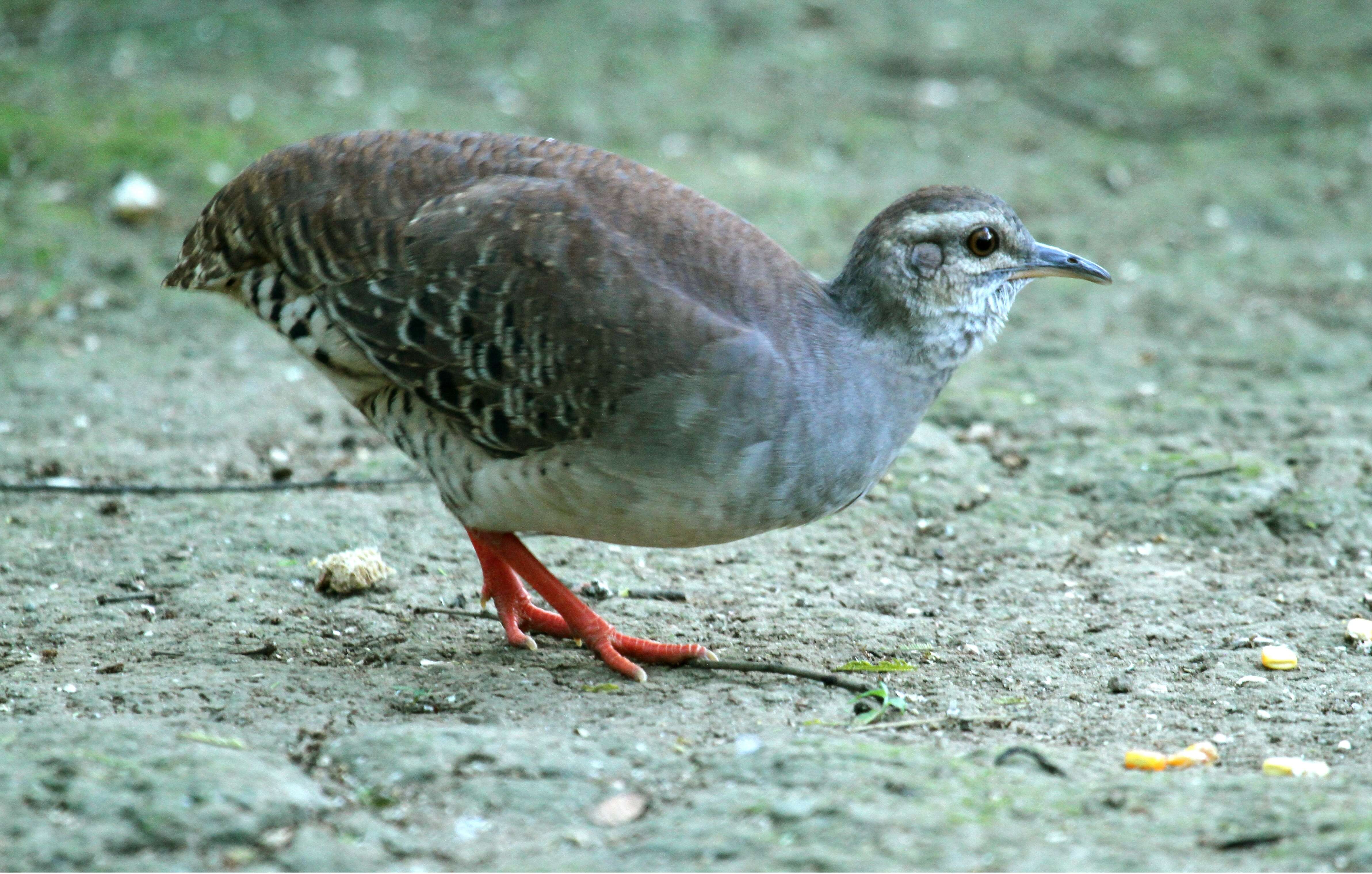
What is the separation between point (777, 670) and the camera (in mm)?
4051

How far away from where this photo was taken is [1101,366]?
6.74 m

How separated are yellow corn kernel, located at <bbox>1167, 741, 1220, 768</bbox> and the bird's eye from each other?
4.88 feet

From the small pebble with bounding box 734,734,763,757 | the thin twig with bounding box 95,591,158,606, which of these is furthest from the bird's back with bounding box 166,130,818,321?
the small pebble with bounding box 734,734,763,757

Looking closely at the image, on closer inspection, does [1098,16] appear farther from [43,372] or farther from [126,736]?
[126,736]

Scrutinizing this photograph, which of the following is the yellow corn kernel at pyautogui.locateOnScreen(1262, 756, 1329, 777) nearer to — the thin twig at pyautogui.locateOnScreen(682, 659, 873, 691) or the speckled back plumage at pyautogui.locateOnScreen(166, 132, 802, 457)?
the thin twig at pyautogui.locateOnScreen(682, 659, 873, 691)

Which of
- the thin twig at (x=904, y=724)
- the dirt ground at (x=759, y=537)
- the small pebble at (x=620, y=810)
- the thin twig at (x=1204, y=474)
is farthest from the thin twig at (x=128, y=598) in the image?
the thin twig at (x=1204, y=474)

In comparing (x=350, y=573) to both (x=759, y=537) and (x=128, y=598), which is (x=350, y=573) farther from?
(x=759, y=537)

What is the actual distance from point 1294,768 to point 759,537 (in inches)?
88.8

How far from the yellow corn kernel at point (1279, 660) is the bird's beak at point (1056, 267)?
4.02ft

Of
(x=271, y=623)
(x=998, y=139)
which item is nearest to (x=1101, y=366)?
(x=998, y=139)

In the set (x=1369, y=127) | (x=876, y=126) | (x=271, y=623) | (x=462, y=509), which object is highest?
(x=1369, y=127)

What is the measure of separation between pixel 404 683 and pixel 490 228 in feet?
4.33

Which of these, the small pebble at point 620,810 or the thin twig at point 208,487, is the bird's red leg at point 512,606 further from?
the small pebble at point 620,810

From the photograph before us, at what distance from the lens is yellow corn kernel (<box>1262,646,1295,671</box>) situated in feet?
13.8
